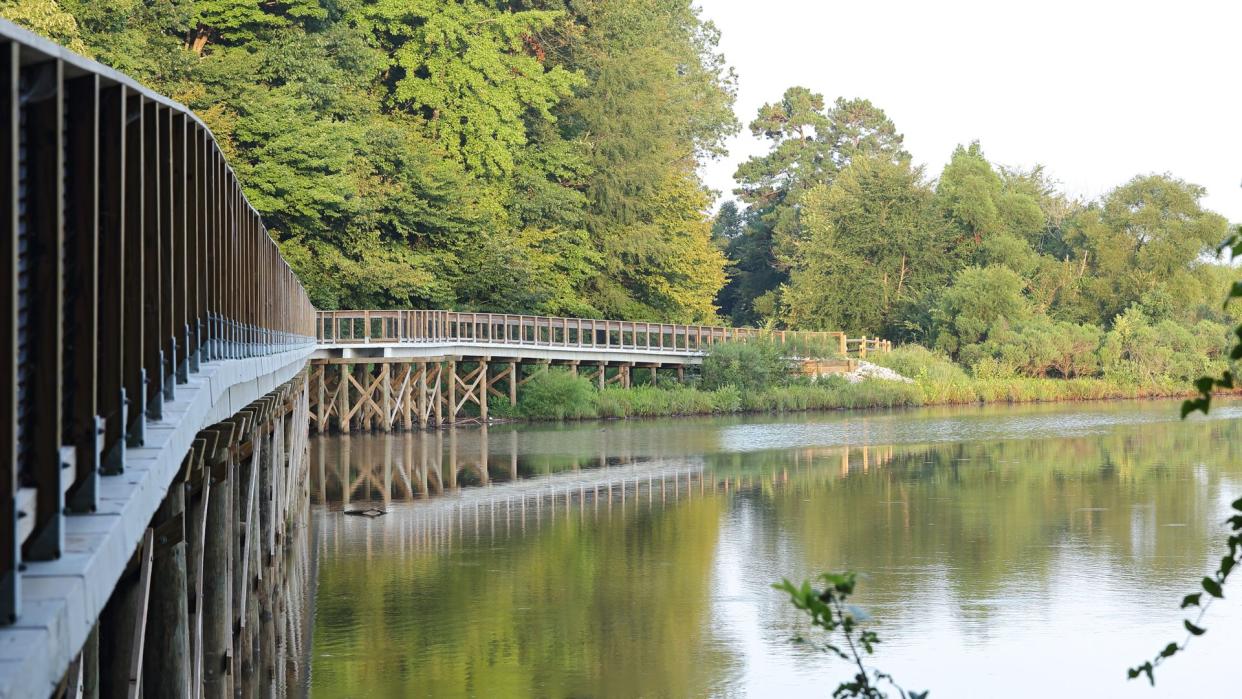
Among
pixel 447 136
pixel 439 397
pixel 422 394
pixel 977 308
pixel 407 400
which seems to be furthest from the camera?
pixel 977 308

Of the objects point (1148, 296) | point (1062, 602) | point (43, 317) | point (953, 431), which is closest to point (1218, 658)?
point (1062, 602)

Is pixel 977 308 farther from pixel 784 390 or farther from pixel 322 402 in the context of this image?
pixel 322 402

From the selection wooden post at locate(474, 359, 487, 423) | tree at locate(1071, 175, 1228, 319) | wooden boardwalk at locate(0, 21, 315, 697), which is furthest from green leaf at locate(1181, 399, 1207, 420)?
tree at locate(1071, 175, 1228, 319)

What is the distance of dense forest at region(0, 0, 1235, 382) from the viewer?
37.6 metres

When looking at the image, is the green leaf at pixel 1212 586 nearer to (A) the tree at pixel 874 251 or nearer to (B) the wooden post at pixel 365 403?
(B) the wooden post at pixel 365 403

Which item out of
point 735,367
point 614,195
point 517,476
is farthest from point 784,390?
point 517,476

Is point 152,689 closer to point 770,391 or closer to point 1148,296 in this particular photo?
point 770,391

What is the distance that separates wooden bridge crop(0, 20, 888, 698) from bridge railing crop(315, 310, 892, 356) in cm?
2224

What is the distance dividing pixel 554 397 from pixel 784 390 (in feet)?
28.8

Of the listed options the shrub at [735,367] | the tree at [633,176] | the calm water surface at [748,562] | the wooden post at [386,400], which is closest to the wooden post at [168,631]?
the calm water surface at [748,562]

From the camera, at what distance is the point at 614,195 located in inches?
2069

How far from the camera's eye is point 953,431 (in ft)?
129

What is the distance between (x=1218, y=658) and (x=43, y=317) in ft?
38.8

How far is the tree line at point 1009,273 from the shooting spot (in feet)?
190
